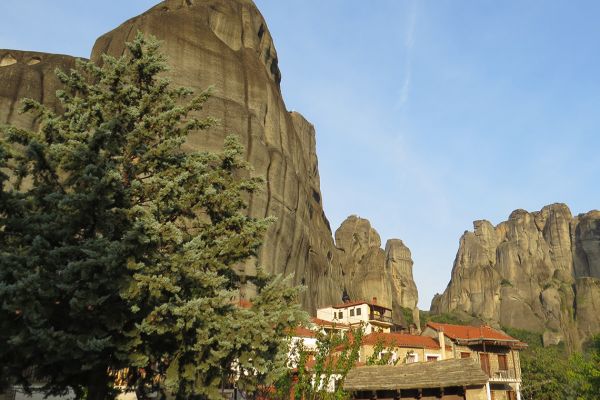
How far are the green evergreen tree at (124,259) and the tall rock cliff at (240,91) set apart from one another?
39.3m

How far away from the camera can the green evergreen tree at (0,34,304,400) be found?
454 inches

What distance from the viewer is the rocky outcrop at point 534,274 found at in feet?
388

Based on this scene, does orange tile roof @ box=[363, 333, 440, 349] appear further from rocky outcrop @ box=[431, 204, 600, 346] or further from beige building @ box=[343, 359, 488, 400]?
rocky outcrop @ box=[431, 204, 600, 346]

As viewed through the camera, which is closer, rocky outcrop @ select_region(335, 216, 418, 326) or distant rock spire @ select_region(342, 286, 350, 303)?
distant rock spire @ select_region(342, 286, 350, 303)

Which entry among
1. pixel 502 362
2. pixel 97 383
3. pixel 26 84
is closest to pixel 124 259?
pixel 97 383

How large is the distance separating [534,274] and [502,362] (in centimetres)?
9897

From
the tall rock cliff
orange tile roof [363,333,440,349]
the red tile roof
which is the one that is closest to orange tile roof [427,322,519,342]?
the red tile roof

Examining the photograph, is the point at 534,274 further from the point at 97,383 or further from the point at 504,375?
the point at 97,383

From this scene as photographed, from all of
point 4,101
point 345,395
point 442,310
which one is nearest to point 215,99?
point 4,101

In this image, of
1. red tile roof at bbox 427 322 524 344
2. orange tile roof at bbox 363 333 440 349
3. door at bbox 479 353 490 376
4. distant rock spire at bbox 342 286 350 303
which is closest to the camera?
door at bbox 479 353 490 376

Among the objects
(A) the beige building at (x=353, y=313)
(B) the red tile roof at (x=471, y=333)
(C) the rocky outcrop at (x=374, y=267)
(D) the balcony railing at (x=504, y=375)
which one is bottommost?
(D) the balcony railing at (x=504, y=375)

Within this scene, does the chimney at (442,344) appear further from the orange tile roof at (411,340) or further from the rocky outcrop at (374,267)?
the rocky outcrop at (374,267)

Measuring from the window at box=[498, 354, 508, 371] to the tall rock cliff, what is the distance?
2374cm

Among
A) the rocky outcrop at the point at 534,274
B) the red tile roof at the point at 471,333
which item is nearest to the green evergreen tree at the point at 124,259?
the red tile roof at the point at 471,333
